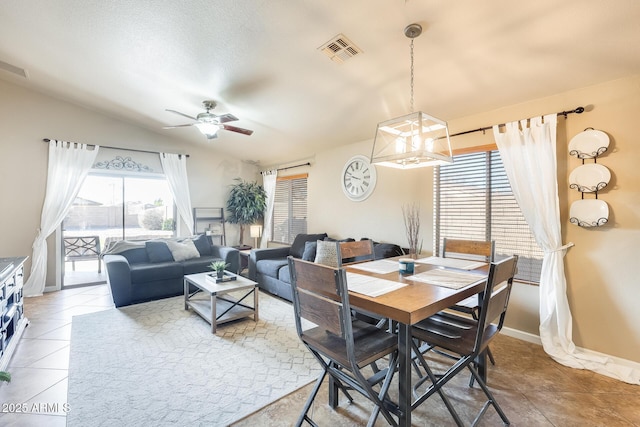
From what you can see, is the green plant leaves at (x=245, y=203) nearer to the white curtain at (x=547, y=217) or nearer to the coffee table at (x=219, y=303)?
the coffee table at (x=219, y=303)

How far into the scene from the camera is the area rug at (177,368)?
70.6 inches

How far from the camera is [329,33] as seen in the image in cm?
224

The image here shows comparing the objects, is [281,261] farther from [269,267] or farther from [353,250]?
[353,250]

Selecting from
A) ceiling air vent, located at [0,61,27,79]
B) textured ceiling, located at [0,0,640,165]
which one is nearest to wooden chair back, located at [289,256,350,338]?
textured ceiling, located at [0,0,640,165]

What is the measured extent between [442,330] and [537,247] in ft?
5.56

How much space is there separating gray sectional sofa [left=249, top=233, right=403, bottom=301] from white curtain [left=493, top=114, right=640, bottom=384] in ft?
4.76

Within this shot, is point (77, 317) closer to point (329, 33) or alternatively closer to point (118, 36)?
point (118, 36)

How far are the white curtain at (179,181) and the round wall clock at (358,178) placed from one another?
320cm

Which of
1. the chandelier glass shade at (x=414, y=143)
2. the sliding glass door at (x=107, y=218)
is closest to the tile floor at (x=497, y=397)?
the chandelier glass shade at (x=414, y=143)

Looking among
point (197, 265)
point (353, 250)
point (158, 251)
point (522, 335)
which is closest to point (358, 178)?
point (353, 250)

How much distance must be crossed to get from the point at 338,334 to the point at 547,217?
235 centimetres

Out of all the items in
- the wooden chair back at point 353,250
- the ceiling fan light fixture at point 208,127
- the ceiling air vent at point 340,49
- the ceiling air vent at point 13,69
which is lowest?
the wooden chair back at point 353,250

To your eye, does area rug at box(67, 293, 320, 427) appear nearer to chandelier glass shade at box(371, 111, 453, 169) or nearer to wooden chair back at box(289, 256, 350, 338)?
wooden chair back at box(289, 256, 350, 338)

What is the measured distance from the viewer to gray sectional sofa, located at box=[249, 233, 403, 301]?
11.9 ft
